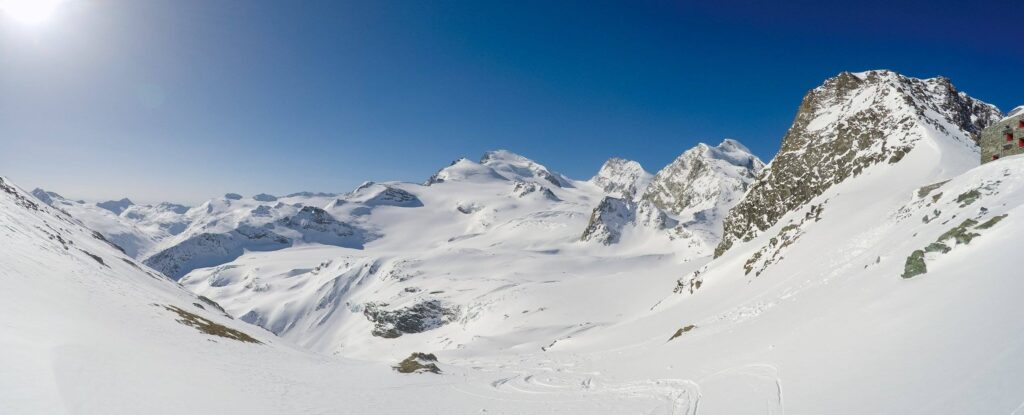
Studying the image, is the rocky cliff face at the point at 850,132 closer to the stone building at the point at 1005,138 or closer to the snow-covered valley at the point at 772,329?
the snow-covered valley at the point at 772,329

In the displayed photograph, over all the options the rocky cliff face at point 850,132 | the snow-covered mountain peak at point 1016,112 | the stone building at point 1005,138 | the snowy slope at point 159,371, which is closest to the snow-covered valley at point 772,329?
the snowy slope at point 159,371

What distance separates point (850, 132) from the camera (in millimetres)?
57344

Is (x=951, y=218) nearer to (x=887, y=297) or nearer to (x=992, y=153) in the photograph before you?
(x=887, y=297)

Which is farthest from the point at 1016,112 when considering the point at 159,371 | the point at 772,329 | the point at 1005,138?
the point at 159,371

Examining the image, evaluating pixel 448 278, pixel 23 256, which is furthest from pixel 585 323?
pixel 448 278

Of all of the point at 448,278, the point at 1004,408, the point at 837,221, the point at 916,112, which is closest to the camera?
the point at 1004,408

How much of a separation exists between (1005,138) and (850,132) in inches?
1205

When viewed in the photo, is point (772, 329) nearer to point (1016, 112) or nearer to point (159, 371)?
point (159, 371)

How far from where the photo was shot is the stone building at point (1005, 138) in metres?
28.8

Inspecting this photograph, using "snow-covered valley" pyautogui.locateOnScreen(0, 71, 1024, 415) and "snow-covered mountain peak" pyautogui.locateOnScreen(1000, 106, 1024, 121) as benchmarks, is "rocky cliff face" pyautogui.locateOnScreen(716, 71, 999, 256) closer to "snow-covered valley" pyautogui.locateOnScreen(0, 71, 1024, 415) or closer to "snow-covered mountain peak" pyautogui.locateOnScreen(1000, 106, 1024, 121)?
"snow-covered valley" pyautogui.locateOnScreen(0, 71, 1024, 415)

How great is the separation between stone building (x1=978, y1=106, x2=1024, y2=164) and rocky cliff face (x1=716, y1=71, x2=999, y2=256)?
55.8 ft

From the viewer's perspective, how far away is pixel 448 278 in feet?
546

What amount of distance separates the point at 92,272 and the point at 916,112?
82.1m

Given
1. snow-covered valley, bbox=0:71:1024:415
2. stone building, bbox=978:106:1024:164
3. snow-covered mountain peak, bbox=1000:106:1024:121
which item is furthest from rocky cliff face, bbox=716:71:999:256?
stone building, bbox=978:106:1024:164
